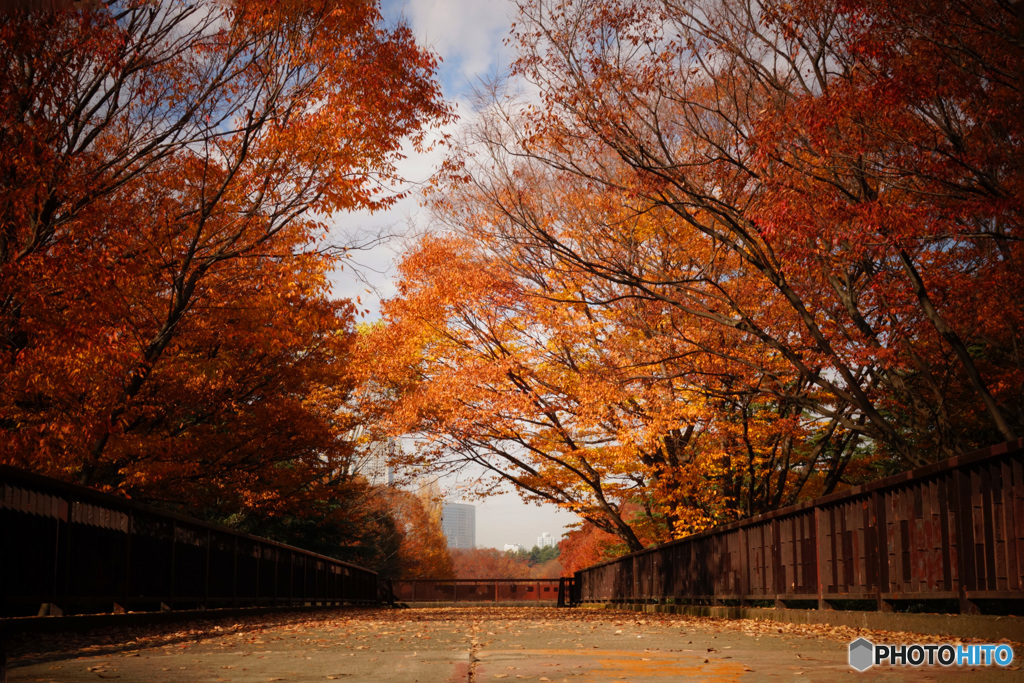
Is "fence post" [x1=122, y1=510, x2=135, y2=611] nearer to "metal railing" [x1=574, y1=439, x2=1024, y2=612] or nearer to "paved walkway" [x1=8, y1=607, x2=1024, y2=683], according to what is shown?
"paved walkway" [x1=8, y1=607, x2=1024, y2=683]

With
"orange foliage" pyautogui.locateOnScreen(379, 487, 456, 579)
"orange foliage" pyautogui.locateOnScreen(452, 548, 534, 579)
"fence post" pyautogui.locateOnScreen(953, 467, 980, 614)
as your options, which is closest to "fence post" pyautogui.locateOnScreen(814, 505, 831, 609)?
"fence post" pyautogui.locateOnScreen(953, 467, 980, 614)

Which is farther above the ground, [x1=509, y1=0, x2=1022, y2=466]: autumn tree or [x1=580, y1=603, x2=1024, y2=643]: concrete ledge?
[x1=509, y1=0, x2=1022, y2=466]: autumn tree

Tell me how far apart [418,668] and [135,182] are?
11302 mm

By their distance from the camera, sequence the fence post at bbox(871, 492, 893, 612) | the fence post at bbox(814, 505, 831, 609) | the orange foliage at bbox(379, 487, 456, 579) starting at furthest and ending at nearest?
the orange foliage at bbox(379, 487, 456, 579) → the fence post at bbox(814, 505, 831, 609) → the fence post at bbox(871, 492, 893, 612)

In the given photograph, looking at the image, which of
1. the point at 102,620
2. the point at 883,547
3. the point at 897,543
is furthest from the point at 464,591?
the point at 897,543

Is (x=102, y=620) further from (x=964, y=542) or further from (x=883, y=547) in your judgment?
(x=964, y=542)

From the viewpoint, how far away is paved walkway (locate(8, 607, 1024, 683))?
4.40m

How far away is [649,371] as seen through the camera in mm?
18094

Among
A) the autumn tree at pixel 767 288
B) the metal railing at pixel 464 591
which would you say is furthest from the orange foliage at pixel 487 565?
the autumn tree at pixel 767 288

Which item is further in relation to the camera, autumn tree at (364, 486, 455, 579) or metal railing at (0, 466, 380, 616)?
autumn tree at (364, 486, 455, 579)

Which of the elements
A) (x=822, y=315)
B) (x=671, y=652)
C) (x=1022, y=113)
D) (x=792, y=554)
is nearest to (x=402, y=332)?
(x=822, y=315)

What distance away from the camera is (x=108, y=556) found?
850cm

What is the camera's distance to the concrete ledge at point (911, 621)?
5.87m

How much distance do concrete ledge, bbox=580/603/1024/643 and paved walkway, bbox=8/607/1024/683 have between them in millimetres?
221
